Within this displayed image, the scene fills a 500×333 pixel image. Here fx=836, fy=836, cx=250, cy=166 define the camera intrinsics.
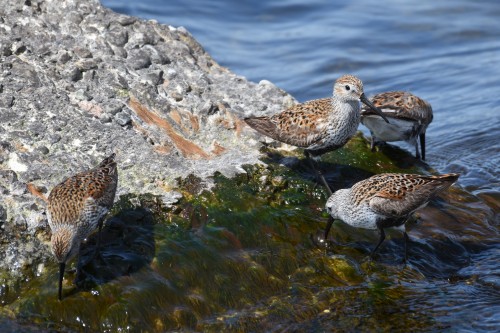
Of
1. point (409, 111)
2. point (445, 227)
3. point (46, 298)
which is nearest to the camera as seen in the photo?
point (46, 298)

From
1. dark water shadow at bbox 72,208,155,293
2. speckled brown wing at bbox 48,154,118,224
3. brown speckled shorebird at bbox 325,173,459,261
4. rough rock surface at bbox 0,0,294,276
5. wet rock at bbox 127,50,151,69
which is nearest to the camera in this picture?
speckled brown wing at bbox 48,154,118,224

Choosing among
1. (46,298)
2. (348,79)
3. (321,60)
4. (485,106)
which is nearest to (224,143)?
(348,79)

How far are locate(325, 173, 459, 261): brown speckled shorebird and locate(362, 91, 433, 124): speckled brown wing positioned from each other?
217cm

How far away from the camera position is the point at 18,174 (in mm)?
8422

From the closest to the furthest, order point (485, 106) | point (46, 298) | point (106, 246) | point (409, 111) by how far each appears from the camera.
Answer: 1. point (46, 298)
2. point (106, 246)
3. point (409, 111)
4. point (485, 106)

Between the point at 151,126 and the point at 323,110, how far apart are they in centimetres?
201

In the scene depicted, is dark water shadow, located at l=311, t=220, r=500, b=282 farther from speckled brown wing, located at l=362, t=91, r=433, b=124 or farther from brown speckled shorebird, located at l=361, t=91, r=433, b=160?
speckled brown wing, located at l=362, t=91, r=433, b=124

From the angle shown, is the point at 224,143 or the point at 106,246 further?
the point at 224,143

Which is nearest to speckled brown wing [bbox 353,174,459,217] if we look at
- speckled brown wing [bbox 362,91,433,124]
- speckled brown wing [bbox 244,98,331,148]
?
speckled brown wing [bbox 244,98,331,148]

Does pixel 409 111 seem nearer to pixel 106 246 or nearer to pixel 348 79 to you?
pixel 348 79

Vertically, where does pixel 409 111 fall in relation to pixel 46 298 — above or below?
above

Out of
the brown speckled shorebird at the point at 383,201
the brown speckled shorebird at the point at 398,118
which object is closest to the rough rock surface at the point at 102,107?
the brown speckled shorebird at the point at 398,118

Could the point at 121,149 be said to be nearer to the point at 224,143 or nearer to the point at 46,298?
the point at 224,143

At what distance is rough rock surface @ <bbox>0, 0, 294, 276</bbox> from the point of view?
8.49 metres
